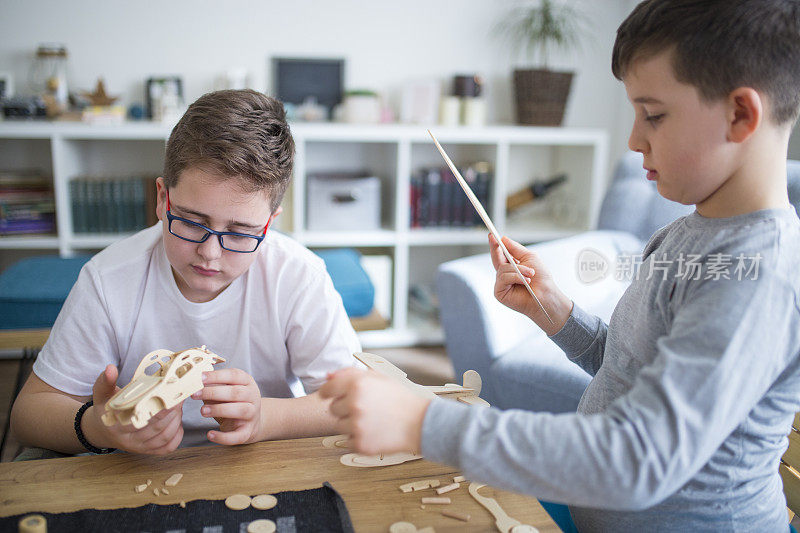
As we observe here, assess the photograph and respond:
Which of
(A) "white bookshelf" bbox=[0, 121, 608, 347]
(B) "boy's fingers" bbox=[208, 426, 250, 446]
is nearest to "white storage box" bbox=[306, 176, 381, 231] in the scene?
(A) "white bookshelf" bbox=[0, 121, 608, 347]

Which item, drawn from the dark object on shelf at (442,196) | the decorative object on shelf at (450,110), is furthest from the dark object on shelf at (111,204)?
the decorative object on shelf at (450,110)

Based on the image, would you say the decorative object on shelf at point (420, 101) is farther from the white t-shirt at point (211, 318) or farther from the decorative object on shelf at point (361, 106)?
the white t-shirt at point (211, 318)

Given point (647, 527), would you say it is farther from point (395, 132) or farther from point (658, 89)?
point (395, 132)

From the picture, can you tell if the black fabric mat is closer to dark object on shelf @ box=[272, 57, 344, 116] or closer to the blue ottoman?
the blue ottoman

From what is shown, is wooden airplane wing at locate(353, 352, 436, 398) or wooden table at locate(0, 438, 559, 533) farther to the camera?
wooden airplane wing at locate(353, 352, 436, 398)

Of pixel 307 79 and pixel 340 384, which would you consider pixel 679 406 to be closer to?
pixel 340 384

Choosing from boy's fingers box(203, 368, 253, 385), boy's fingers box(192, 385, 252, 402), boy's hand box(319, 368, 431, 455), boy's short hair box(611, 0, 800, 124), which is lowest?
boy's fingers box(192, 385, 252, 402)

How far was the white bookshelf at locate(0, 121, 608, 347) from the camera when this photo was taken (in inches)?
111

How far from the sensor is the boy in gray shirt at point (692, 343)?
613 millimetres

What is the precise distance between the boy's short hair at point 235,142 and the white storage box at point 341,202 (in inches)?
75.3

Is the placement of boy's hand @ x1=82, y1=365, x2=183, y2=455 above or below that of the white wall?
below

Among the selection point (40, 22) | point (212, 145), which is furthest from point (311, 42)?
point (212, 145)

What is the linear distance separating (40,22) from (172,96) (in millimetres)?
687

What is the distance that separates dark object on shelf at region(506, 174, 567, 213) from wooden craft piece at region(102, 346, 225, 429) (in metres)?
2.65
